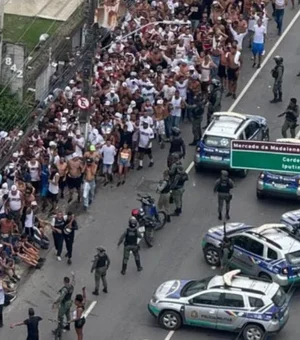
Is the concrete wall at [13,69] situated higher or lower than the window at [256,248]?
higher

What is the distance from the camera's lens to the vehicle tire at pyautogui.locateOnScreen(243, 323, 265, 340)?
34.2m

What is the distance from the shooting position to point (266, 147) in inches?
1036

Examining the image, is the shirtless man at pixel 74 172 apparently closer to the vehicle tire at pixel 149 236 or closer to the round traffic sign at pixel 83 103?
the round traffic sign at pixel 83 103

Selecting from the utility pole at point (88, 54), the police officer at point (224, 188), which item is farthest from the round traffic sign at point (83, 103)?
the police officer at point (224, 188)

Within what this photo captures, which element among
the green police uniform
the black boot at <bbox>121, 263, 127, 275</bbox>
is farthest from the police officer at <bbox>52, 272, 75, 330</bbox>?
the black boot at <bbox>121, 263, 127, 275</bbox>

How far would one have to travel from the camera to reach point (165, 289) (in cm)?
3528

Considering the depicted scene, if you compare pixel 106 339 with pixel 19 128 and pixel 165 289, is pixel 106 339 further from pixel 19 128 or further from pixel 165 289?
pixel 19 128

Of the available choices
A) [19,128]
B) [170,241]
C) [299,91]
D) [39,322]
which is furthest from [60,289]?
[299,91]

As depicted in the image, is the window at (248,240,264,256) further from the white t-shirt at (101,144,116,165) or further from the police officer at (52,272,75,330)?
the white t-shirt at (101,144,116,165)

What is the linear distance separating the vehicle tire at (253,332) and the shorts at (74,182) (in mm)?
8046

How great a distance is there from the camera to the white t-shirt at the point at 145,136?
1652 inches

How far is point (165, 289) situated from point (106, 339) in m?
1.85

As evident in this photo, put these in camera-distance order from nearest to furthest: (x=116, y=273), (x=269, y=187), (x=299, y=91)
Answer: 1. (x=116, y=273)
2. (x=269, y=187)
3. (x=299, y=91)

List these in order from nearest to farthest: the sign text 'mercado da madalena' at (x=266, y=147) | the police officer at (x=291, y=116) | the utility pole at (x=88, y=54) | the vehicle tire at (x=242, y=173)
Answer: the sign text 'mercado da madalena' at (x=266, y=147) < the utility pole at (x=88, y=54) < the vehicle tire at (x=242, y=173) < the police officer at (x=291, y=116)
